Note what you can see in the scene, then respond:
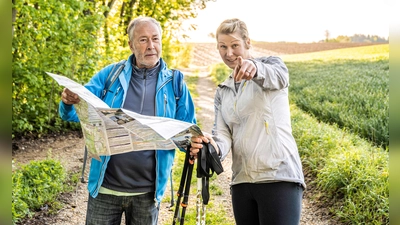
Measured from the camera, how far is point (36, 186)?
18.6 feet

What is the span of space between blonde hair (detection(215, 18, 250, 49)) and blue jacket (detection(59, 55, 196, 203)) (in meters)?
0.55

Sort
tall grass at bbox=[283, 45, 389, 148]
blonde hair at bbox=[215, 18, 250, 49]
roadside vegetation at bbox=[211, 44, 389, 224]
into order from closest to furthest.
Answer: blonde hair at bbox=[215, 18, 250, 49] → roadside vegetation at bbox=[211, 44, 389, 224] → tall grass at bbox=[283, 45, 389, 148]

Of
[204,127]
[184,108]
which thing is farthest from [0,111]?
[204,127]

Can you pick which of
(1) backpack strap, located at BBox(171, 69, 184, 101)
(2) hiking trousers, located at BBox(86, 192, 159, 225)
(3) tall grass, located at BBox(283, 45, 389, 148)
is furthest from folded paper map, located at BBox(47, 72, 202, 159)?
(3) tall grass, located at BBox(283, 45, 389, 148)

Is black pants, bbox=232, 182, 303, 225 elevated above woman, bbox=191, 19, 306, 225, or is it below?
below

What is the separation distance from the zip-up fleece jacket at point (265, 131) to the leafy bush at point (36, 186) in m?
3.44

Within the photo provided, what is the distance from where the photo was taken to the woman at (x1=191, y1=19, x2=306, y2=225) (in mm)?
2266

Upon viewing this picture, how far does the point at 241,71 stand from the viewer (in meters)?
2.04

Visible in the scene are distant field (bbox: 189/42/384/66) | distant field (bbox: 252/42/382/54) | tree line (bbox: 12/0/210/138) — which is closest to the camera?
tree line (bbox: 12/0/210/138)

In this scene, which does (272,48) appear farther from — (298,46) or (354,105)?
(354,105)

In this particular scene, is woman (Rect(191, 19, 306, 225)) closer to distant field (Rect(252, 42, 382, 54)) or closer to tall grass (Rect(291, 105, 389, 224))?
tall grass (Rect(291, 105, 389, 224))

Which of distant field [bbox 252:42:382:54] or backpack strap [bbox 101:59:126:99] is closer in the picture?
backpack strap [bbox 101:59:126:99]

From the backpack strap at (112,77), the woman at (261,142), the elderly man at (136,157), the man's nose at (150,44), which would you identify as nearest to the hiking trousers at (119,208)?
the elderly man at (136,157)

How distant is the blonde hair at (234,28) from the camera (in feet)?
7.72
